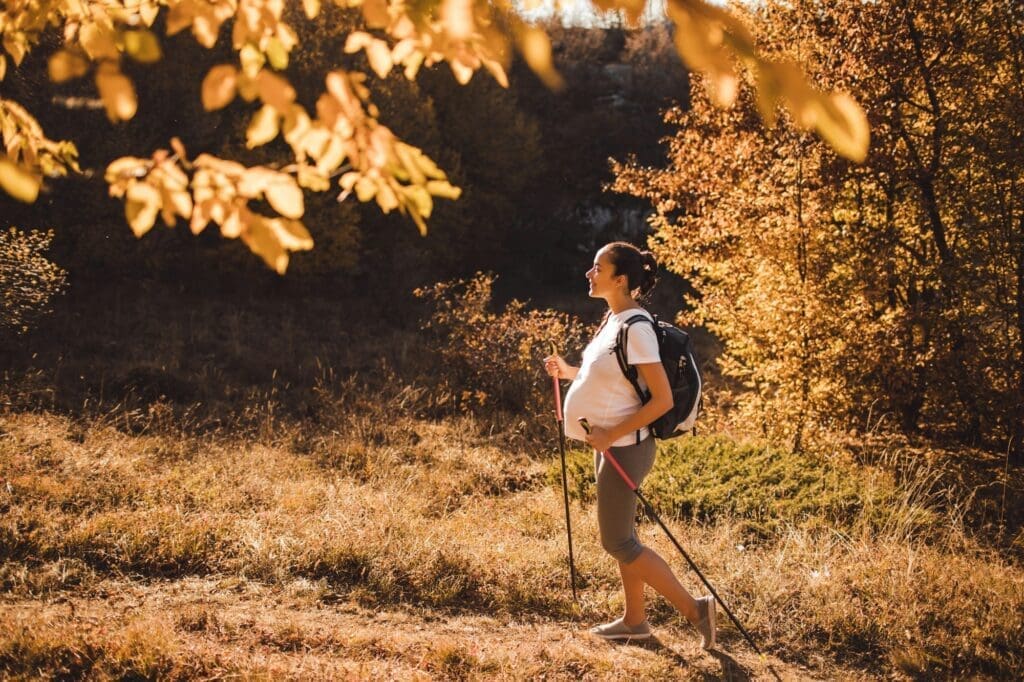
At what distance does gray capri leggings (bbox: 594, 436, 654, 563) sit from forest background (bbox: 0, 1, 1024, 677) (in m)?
0.63

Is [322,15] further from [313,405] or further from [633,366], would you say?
[633,366]

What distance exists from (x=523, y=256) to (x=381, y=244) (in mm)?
4671

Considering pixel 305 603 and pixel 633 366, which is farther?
pixel 305 603

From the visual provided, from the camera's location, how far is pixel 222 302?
16.1 meters

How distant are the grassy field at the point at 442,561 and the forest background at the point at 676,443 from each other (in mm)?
28

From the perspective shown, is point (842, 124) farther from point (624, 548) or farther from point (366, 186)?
point (624, 548)

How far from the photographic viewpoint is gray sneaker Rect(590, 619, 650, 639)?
13.3 feet

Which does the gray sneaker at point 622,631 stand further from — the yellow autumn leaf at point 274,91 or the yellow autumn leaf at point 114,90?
the yellow autumn leaf at point 114,90

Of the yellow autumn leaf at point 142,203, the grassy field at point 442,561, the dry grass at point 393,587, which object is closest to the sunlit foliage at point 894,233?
the grassy field at point 442,561

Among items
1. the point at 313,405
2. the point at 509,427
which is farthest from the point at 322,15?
the point at 509,427

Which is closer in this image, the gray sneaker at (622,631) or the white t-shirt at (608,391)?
the white t-shirt at (608,391)

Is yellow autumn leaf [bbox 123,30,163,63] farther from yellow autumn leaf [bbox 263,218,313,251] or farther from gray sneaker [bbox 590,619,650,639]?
gray sneaker [bbox 590,619,650,639]

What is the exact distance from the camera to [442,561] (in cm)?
494

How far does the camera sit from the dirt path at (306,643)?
3586 mm
